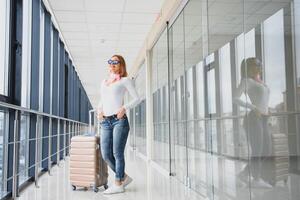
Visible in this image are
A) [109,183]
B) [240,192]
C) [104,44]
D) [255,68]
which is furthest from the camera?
[104,44]

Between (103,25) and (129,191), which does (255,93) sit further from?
(103,25)

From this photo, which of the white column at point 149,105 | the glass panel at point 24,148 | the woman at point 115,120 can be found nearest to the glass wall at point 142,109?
the white column at point 149,105

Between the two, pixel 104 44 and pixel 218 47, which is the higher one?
pixel 104 44

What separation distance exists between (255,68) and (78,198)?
215 cm

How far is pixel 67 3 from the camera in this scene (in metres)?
4.87

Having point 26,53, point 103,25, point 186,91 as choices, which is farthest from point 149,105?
point 26,53

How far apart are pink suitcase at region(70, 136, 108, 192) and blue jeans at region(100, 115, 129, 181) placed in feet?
0.74

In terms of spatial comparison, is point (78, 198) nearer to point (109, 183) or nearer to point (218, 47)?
point (109, 183)

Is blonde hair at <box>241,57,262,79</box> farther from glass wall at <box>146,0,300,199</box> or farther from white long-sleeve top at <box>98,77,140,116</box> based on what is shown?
white long-sleeve top at <box>98,77,140,116</box>

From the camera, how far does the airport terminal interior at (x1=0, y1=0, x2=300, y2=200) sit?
161cm

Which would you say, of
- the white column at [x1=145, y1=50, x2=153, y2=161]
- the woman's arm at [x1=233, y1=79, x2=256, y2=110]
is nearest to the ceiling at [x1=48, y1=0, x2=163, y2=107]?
the white column at [x1=145, y1=50, x2=153, y2=161]

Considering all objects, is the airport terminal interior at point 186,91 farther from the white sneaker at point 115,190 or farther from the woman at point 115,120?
the woman at point 115,120

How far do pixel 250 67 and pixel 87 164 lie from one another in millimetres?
2263

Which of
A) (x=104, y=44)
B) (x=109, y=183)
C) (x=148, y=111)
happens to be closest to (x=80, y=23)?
(x=104, y=44)
